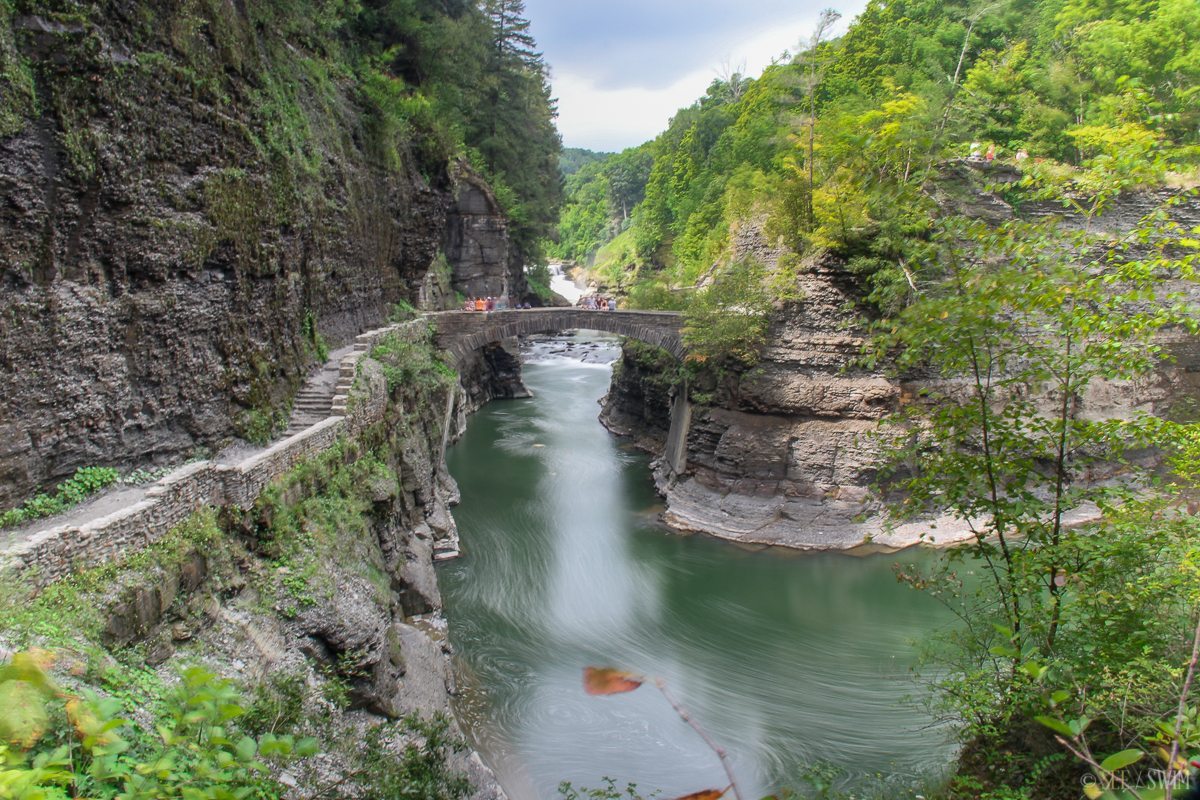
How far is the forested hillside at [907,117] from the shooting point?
18938 millimetres

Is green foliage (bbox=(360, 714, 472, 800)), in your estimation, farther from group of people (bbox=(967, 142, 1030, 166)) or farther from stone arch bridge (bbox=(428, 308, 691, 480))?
group of people (bbox=(967, 142, 1030, 166))

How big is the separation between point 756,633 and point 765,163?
22.5m

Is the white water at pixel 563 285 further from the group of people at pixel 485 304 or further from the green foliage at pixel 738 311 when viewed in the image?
the green foliage at pixel 738 311

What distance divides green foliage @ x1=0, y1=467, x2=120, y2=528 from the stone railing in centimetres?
39

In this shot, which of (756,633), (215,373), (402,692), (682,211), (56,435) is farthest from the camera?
(682,211)

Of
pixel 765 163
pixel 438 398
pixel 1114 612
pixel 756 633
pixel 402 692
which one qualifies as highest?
pixel 765 163

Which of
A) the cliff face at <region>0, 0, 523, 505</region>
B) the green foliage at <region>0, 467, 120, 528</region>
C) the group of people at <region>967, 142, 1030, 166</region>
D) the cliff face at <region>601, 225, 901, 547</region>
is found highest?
the group of people at <region>967, 142, 1030, 166</region>

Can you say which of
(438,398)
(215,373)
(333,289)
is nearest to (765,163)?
(438,398)

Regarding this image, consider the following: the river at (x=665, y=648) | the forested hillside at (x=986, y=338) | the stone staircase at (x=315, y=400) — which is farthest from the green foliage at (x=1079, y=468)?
the stone staircase at (x=315, y=400)

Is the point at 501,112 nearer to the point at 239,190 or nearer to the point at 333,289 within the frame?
the point at 333,289

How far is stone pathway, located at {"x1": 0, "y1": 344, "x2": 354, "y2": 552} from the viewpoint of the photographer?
7.61 m

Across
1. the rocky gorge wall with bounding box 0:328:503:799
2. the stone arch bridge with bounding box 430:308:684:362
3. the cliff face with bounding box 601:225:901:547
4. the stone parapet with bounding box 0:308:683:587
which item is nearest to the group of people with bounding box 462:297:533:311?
the stone arch bridge with bounding box 430:308:684:362

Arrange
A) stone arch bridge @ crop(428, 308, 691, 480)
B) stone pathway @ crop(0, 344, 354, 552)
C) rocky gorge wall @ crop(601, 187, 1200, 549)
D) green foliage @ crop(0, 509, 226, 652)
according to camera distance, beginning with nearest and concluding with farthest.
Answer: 1. green foliage @ crop(0, 509, 226, 652)
2. stone pathway @ crop(0, 344, 354, 552)
3. rocky gorge wall @ crop(601, 187, 1200, 549)
4. stone arch bridge @ crop(428, 308, 691, 480)

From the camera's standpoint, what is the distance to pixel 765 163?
30.7 meters
